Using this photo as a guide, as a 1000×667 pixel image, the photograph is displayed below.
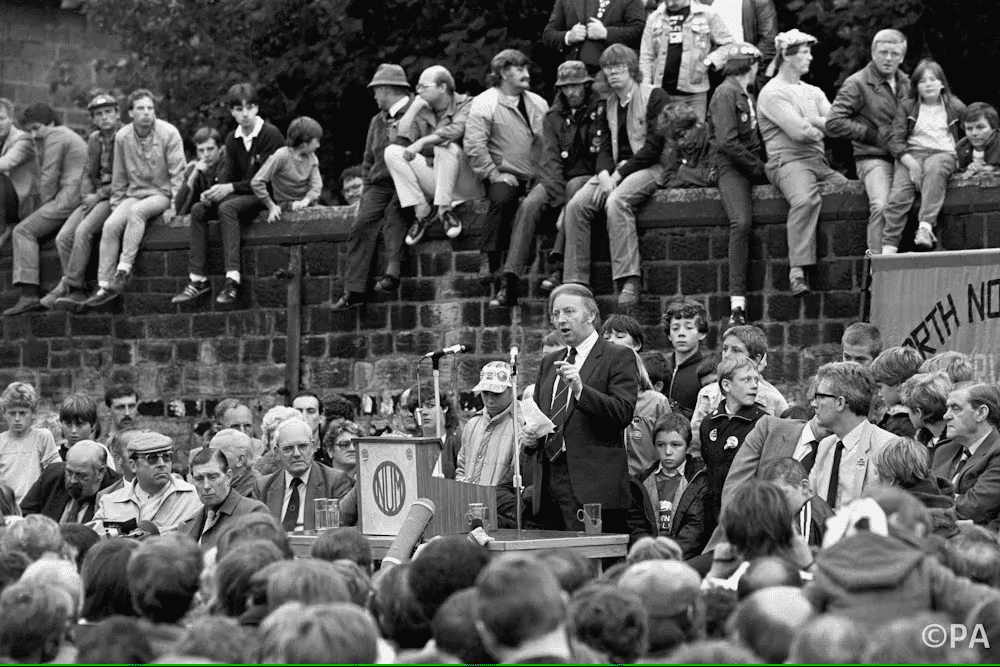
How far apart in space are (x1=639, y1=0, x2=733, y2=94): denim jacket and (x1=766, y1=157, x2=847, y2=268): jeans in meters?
1.07

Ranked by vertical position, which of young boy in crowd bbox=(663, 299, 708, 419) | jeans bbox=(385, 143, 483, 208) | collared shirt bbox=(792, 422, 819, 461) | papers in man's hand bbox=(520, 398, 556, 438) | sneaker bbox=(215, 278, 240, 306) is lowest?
collared shirt bbox=(792, 422, 819, 461)

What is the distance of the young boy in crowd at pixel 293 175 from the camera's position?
1662 centimetres

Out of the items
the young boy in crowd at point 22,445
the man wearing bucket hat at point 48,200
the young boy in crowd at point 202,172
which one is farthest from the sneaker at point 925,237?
the man wearing bucket hat at point 48,200

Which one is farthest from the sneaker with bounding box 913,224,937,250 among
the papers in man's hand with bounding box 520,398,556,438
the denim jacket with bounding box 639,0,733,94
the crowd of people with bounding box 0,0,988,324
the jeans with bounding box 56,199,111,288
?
the jeans with bounding box 56,199,111,288

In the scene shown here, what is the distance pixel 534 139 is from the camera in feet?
49.8

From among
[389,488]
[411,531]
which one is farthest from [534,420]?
[411,531]

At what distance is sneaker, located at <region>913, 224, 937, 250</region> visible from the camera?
519 inches

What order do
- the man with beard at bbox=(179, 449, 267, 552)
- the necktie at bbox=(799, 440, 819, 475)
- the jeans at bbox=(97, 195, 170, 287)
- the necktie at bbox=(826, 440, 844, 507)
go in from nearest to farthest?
the necktie at bbox=(826, 440, 844, 507), the necktie at bbox=(799, 440, 819, 475), the man with beard at bbox=(179, 449, 267, 552), the jeans at bbox=(97, 195, 170, 287)

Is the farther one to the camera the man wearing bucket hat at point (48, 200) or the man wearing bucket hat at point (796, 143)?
the man wearing bucket hat at point (48, 200)

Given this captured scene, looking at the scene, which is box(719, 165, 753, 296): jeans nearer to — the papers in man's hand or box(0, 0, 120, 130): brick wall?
the papers in man's hand

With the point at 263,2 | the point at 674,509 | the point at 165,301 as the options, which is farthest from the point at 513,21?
the point at 674,509

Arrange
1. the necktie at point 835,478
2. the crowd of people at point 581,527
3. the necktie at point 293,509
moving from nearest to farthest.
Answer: the crowd of people at point 581,527 → the necktie at point 835,478 → the necktie at point 293,509

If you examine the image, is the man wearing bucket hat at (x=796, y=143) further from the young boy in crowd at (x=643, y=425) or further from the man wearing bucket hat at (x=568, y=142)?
the young boy in crowd at (x=643, y=425)

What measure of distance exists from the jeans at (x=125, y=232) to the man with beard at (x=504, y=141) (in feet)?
11.5
